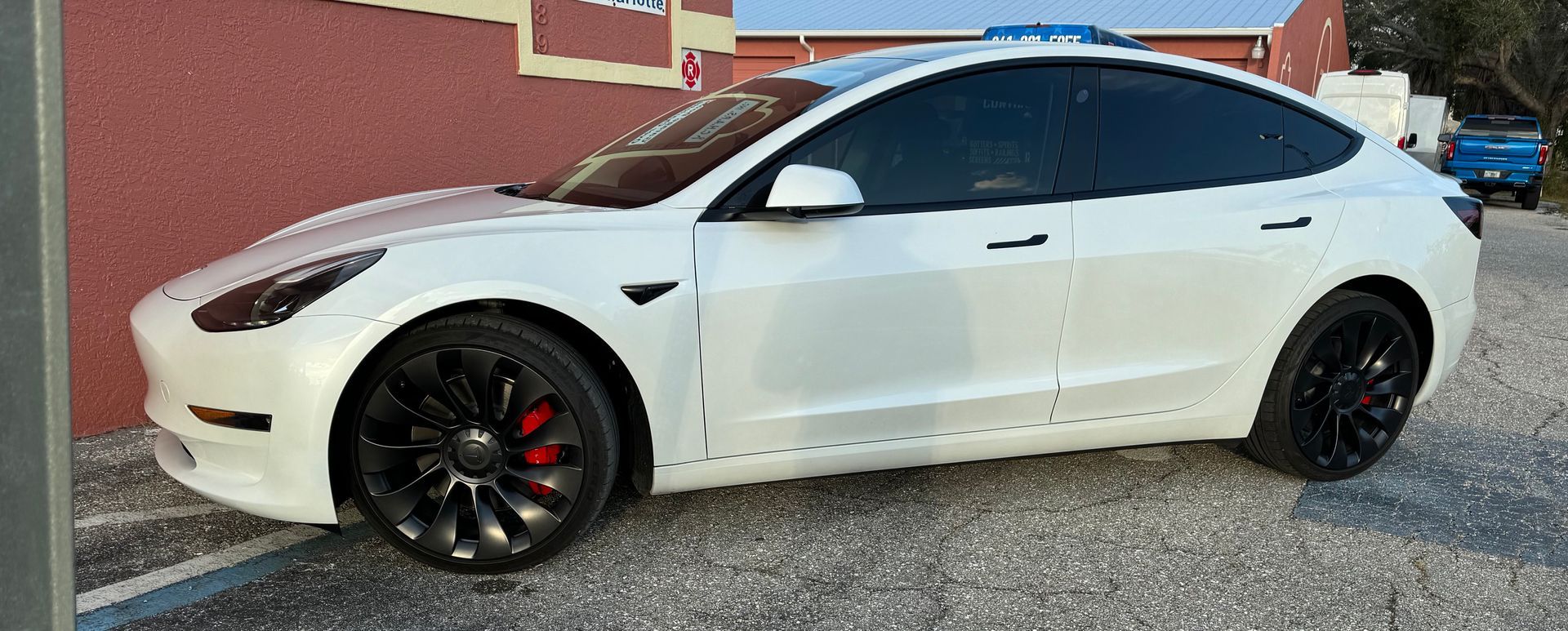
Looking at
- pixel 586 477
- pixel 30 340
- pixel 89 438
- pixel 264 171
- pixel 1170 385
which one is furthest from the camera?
pixel 264 171

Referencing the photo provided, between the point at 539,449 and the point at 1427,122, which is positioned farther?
the point at 1427,122

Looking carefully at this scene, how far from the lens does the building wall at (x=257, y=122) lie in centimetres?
461

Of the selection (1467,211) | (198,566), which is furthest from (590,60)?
(1467,211)

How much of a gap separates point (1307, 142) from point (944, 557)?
202cm

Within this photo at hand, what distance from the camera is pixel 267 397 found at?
2.88m

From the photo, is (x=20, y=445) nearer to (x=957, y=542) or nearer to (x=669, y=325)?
(x=669, y=325)

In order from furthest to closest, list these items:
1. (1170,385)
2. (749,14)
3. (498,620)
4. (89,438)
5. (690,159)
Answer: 1. (749,14)
2. (89,438)
3. (1170,385)
4. (690,159)
5. (498,620)

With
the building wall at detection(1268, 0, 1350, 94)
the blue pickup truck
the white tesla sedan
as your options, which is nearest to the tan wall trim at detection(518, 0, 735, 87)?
the white tesla sedan

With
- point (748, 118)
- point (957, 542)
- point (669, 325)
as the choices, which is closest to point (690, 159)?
point (748, 118)

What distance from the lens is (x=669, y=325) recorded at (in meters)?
3.15

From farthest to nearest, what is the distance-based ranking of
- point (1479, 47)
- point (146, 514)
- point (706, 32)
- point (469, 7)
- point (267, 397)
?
point (1479, 47)
point (706, 32)
point (469, 7)
point (146, 514)
point (267, 397)

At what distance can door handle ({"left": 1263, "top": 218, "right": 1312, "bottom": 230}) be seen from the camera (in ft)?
12.5

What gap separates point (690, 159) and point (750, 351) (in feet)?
2.20

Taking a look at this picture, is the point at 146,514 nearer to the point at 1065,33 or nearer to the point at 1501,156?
the point at 1065,33
